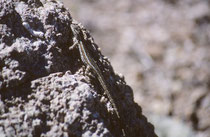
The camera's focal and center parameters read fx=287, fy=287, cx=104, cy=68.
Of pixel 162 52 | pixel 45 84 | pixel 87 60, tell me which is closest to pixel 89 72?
pixel 87 60

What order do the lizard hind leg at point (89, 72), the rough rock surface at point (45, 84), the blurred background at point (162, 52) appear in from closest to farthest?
the rough rock surface at point (45, 84)
the lizard hind leg at point (89, 72)
the blurred background at point (162, 52)

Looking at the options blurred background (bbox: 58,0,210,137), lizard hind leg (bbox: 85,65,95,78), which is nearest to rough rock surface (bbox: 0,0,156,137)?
lizard hind leg (bbox: 85,65,95,78)

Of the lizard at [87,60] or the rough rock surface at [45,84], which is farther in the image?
the lizard at [87,60]

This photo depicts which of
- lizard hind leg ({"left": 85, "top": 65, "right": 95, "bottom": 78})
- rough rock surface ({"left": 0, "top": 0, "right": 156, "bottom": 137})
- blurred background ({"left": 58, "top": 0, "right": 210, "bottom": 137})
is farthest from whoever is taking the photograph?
blurred background ({"left": 58, "top": 0, "right": 210, "bottom": 137})

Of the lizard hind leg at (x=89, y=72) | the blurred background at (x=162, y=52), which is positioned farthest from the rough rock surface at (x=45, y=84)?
the blurred background at (x=162, y=52)

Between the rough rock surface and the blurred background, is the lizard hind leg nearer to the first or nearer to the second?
the rough rock surface

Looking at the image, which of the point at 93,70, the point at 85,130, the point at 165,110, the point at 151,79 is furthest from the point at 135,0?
the point at 85,130

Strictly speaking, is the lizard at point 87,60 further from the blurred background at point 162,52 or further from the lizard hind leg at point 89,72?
the blurred background at point 162,52
